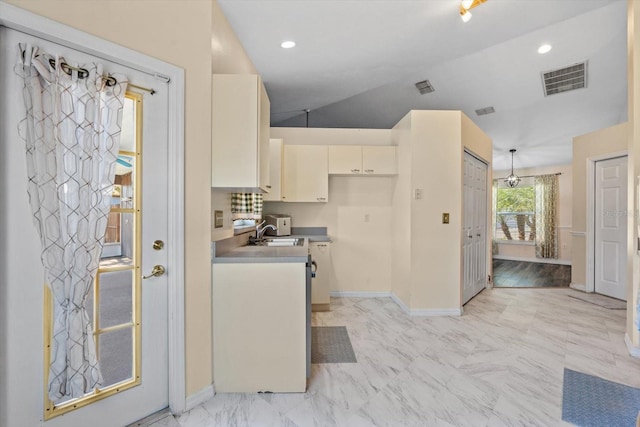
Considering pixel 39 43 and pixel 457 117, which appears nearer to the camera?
pixel 39 43

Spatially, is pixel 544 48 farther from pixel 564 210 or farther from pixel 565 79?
pixel 564 210

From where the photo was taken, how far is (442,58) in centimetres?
354

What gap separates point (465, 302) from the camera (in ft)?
12.4

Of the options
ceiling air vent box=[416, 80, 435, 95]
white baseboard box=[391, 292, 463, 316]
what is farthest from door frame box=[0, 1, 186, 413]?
ceiling air vent box=[416, 80, 435, 95]

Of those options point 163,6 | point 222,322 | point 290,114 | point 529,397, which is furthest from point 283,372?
point 290,114

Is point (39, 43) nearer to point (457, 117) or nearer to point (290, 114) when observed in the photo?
point (457, 117)

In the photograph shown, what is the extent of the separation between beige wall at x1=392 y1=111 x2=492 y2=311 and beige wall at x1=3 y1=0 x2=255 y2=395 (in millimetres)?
2305

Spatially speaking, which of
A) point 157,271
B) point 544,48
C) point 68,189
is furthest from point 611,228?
point 68,189

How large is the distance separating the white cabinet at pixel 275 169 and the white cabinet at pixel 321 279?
2.47ft

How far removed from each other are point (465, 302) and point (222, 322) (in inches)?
124

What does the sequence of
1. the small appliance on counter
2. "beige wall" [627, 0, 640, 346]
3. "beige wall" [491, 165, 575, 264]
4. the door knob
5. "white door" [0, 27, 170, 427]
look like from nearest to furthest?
1. "white door" [0, 27, 170, 427]
2. the door knob
3. "beige wall" [627, 0, 640, 346]
4. the small appliance on counter
5. "beige wall" [491, 165, 575, 264]

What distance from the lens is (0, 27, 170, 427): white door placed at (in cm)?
126

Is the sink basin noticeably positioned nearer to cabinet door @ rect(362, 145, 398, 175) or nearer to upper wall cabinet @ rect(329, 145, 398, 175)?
upper wall cabinet @ rect(329, 145, 398, 175)

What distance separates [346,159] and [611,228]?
385 cm
